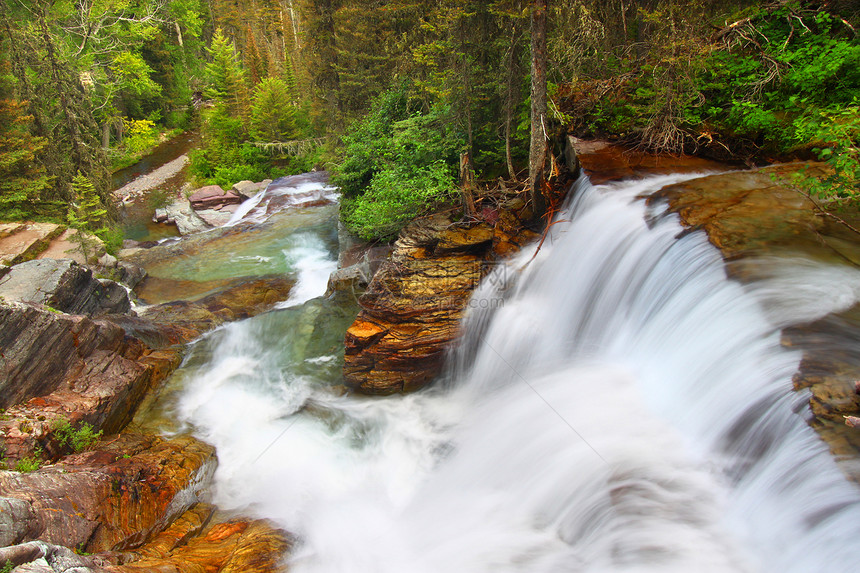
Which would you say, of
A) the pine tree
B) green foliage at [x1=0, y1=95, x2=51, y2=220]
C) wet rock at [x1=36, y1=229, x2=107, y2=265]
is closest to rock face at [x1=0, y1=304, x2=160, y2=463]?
wet rock at [x1=36, y1=229, x2=107, y2=265]

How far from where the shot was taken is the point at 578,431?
5684 mm

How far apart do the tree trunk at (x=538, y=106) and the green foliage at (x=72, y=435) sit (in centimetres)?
810

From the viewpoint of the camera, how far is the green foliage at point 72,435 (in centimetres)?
620

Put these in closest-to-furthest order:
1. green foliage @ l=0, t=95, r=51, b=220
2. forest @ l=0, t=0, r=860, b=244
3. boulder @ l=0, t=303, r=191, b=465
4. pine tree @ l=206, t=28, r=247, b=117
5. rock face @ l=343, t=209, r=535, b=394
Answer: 1. boulder @ l=0, t=303, r=191, b=465
2. forest @ l=0, t=0, r=860, b=244
3. rock face @ l=343, t=209, r=535, b=394
4. green foliage @ l=0, t=95, r=51, b=220
5. pine tree @ l=206, t=28, r=247, b=117

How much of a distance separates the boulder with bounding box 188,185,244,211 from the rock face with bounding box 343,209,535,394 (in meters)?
14.9

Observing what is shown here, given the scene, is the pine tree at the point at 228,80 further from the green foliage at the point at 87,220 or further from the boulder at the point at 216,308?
the boulder at the point at 216,308

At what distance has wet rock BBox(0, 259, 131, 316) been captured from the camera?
9.05 meters

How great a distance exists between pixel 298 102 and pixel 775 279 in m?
31.6

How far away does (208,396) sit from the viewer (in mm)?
8148

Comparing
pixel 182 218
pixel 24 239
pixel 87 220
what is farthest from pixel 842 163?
pixel 182 218

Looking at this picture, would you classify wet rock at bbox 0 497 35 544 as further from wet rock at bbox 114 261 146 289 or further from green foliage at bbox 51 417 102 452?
wet rock at bbox 114 261 146 289

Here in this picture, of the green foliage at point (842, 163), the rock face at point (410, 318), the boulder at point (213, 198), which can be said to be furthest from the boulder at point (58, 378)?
the boulder at point (213, 198)

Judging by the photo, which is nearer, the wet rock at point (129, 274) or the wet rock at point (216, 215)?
the wet rock at point (129, 274)

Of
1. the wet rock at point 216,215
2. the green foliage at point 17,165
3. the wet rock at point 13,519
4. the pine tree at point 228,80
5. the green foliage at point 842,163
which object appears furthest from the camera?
the pine tree at point 228,80
